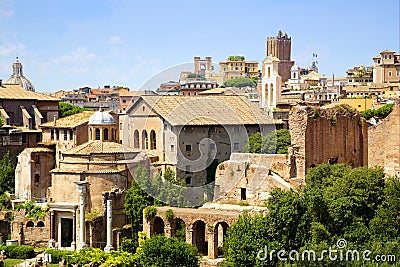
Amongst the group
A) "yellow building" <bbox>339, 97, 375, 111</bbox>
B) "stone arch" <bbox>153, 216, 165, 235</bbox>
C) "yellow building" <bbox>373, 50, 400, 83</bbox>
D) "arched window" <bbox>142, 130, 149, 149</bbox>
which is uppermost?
"yellow building" <bbox>373, 50, 400, 83</bbox>

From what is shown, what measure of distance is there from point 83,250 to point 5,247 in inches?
198

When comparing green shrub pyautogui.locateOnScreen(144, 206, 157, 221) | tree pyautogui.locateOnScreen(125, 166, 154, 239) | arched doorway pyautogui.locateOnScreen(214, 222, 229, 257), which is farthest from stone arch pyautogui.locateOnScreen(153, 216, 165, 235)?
arched doorway pyautogui.locateOnScreen(214, 222, 229, 257)

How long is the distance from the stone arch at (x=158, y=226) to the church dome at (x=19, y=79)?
134ft

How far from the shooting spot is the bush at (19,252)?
3616 centimetres

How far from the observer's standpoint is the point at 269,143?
4572cm

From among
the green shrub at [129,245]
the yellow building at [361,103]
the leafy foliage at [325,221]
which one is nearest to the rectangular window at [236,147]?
the green shrub at [129,245]

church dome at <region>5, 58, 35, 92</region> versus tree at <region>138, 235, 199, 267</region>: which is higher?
church dome at <region>5, 58, 35, 92</region>

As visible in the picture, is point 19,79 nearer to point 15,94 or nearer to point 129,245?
point 15,94

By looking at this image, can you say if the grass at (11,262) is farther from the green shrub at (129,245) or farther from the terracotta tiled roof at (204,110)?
the terracotta tiled roof at (204,110)

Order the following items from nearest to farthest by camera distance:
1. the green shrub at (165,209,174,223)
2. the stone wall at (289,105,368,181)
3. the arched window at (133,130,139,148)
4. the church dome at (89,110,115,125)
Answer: the green shrub at (165,209,174,223), the stone wall at (289,105,368,181), the church dome at (89,110,115,125), the arched window at (133,130,139,148)

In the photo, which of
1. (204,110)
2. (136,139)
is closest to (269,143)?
(204,110)

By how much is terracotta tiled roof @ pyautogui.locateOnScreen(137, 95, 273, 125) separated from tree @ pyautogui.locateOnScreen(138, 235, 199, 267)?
14.2m

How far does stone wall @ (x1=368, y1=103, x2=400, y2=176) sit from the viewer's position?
3422 cm

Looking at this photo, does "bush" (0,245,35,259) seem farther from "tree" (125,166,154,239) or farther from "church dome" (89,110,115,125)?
"church dome" (89,110,115,125)
